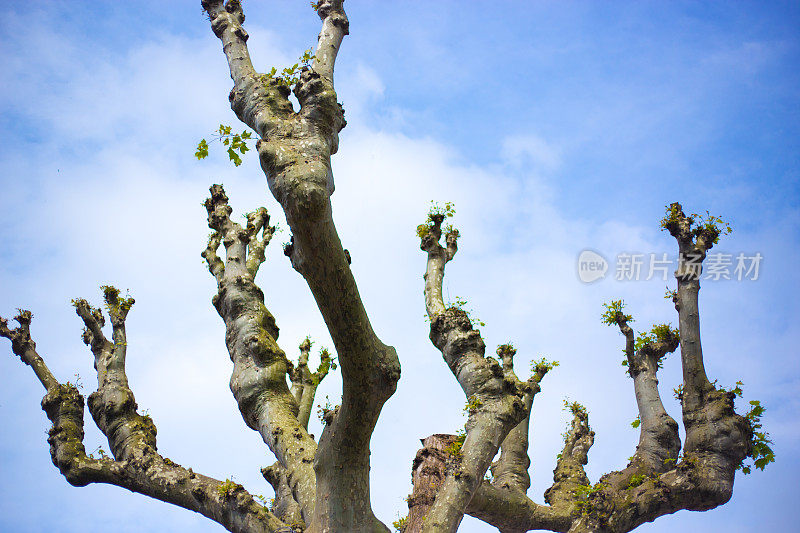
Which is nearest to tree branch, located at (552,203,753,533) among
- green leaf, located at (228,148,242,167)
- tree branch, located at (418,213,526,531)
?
tree branch, located at (418,213,526,531)

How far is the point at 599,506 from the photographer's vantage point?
662cm

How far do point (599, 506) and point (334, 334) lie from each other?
4.09 metres

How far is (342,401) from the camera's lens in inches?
181

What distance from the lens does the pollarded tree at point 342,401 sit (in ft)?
14.7

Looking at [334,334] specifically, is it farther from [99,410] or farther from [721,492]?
[721,492]

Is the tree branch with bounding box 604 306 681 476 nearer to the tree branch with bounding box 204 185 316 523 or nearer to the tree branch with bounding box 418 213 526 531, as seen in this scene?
the tree branch with bounding box 418 213 526 531

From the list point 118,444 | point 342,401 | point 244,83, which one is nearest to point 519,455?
point 342,401

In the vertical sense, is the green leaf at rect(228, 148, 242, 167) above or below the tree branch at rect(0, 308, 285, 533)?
above

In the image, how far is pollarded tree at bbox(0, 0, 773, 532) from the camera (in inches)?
177

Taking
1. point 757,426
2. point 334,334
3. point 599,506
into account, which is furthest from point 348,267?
point 757,426

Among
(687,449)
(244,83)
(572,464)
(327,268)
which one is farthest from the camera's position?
(572,464)

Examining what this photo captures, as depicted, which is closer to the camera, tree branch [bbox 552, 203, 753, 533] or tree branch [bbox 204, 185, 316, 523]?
tree branch [bbox 204, 185, 316, 523]

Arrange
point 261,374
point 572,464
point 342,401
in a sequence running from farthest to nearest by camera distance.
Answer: point 572,464, point 261,374, point 342,401

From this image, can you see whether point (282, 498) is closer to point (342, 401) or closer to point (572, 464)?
point (342, 401)
